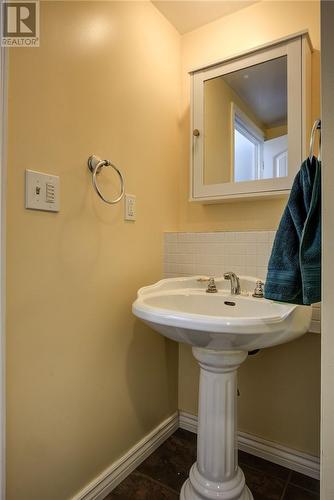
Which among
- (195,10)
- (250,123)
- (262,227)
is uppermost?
(195,10)

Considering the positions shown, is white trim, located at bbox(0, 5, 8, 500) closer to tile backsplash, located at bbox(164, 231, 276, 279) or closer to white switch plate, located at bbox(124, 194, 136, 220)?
Answer: white switch plate, located at bbox(124, 194, 136, 220)

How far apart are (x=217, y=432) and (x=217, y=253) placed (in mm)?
725

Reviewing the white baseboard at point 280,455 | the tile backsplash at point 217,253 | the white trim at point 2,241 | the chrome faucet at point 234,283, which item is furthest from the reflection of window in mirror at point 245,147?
the white baseboard at point 280,455

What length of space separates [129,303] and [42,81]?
0.85 metres

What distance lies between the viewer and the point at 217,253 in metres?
1.33

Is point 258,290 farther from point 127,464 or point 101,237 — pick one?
point 127,464

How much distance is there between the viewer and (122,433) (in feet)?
3.74

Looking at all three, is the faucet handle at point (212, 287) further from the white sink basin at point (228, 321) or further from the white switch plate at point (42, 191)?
the white switch plate at point (42, 191)

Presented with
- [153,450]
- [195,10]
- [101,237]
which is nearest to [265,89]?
[195,10]

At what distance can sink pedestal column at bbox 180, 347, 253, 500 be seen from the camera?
96 cm

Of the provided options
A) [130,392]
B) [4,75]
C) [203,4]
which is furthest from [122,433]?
[203,4]

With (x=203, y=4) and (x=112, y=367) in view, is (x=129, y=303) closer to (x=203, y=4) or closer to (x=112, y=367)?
(x=112, y=367)

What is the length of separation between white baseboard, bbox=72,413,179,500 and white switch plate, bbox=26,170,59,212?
991 mm

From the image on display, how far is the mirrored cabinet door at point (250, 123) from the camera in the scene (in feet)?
3.78
